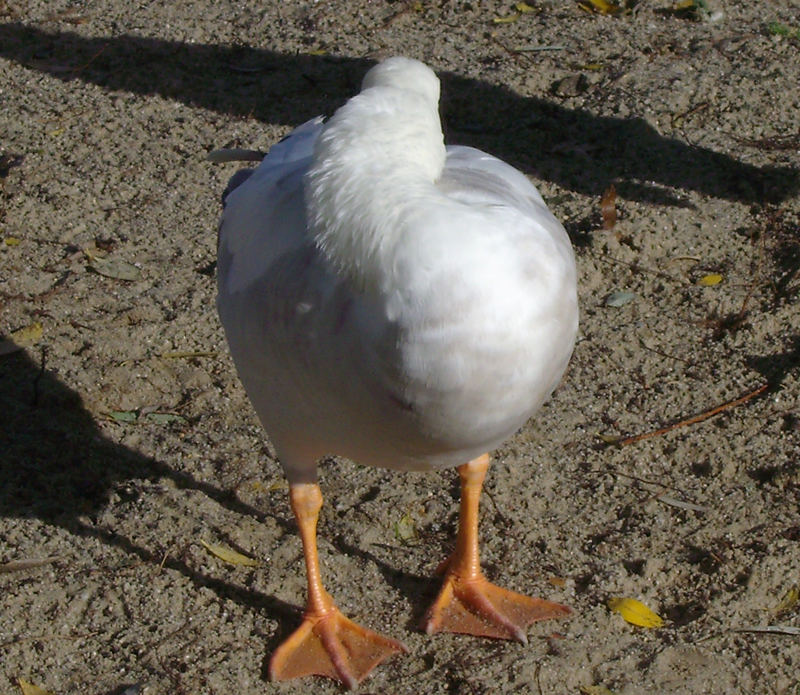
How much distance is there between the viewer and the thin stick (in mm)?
3965

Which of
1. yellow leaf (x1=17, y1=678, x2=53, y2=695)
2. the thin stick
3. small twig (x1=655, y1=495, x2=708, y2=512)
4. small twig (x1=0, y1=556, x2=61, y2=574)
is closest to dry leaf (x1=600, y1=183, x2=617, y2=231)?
the thin stick

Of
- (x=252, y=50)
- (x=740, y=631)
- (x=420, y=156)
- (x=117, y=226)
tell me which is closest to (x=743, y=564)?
(x=740, y=631)

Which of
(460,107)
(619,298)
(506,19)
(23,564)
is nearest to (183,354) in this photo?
(23,564)

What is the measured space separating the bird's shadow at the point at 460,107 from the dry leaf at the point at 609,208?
0.08 m

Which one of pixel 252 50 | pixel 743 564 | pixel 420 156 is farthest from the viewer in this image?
pixel 252 50

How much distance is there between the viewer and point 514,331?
240 centimetres

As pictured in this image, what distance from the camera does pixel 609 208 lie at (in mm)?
4816

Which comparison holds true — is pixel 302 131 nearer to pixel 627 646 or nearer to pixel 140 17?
pixel 627 646

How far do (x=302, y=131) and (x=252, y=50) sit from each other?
2.64 metres

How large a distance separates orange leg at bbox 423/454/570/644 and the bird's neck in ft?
3.79

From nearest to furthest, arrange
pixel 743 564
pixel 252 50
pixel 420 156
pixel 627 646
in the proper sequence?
pixel 420 156 → pixel 627 646 → pixel 743 564 → pixel 252 50

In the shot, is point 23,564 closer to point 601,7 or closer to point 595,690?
point 595,690

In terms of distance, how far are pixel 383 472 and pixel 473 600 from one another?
0.64 meters

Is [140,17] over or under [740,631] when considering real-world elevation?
over
